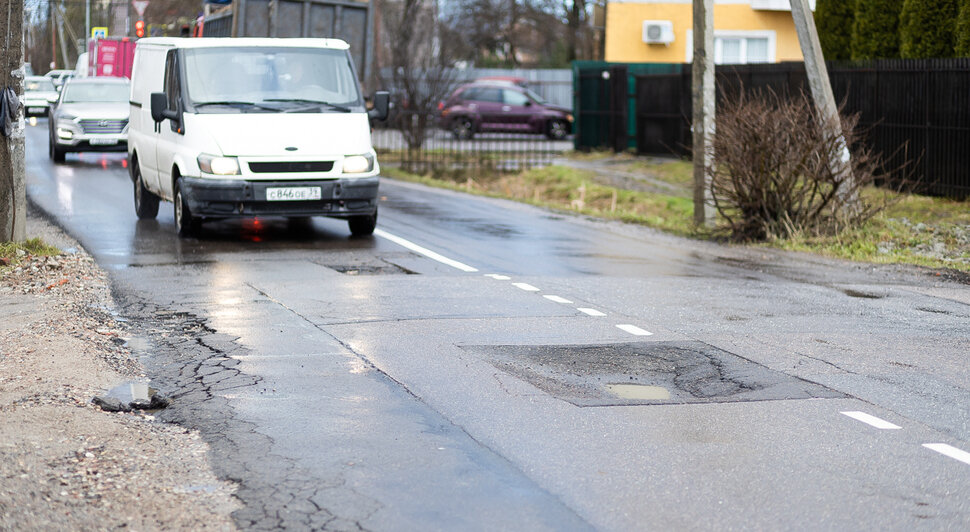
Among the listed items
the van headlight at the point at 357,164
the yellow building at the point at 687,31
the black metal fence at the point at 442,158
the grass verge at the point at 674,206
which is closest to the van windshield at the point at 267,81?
the van headlight at the point at 357,164

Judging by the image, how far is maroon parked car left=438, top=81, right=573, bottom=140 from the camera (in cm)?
3909

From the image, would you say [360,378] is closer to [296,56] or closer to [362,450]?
[362,450]

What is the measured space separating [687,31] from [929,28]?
52.6ft

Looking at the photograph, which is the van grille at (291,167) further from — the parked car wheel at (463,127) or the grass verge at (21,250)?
the parked car wheel at (463,127)

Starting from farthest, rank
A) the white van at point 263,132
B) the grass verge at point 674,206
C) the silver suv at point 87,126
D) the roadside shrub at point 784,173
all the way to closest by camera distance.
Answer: the silver suv at point 87,126
the roadside shrub at point 784,173
the grass verge at point 674,206
the white van at point 263,132

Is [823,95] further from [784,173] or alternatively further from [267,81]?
[267,81]

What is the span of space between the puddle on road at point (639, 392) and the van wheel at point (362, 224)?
781 cm

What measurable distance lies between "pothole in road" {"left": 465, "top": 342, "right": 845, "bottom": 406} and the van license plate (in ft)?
20.0

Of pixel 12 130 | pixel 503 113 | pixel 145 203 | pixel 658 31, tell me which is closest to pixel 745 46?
pixel 658 31

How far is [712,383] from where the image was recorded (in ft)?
25.3

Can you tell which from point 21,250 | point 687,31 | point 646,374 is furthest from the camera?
point 687,31

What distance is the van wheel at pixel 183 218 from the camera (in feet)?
47.5

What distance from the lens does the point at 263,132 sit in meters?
14.3

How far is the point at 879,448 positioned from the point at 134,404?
3.77m
